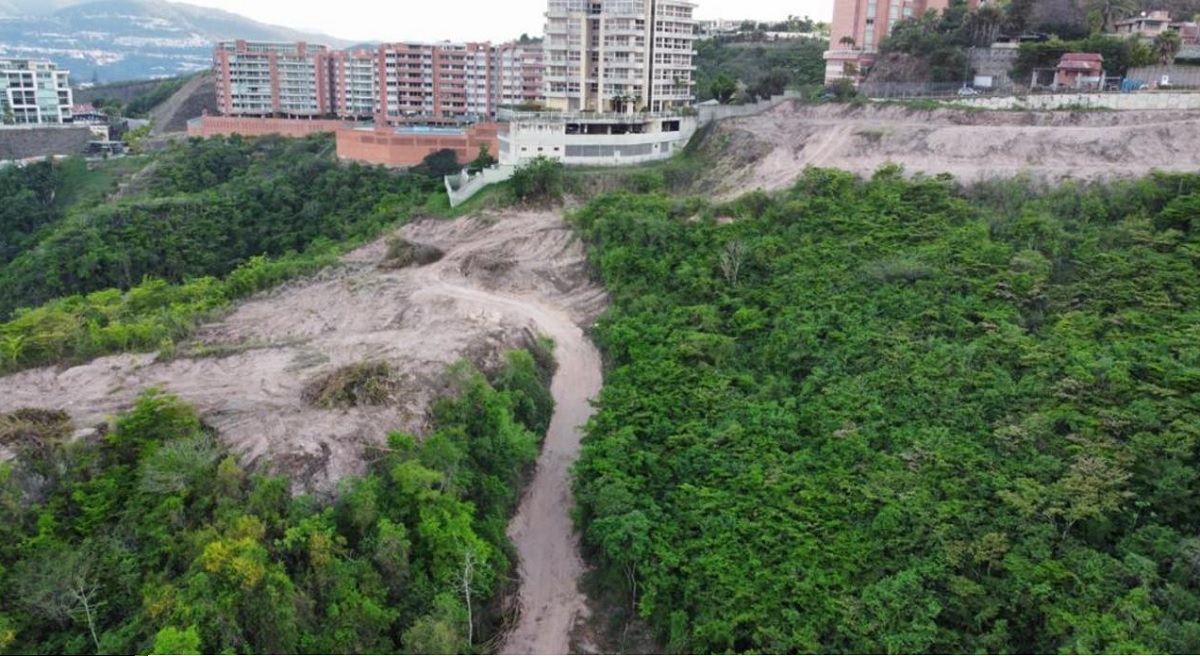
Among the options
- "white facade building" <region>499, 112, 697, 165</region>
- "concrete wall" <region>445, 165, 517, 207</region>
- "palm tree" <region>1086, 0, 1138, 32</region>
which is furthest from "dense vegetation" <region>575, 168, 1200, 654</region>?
"palm tree" <region>1086, 0, 1138, 32</region>

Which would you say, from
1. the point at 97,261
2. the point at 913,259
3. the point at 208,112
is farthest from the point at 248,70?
the point at 913,259

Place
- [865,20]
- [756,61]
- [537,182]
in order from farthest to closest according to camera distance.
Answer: [756,61]
[865,20]
[537,182]

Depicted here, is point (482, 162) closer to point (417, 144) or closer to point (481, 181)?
point (481, 181)

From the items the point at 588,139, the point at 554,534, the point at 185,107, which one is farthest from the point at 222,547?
the point at 185,107

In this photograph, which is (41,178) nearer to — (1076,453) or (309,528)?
(309,528)

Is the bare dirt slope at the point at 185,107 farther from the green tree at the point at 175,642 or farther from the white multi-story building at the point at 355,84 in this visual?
the green tree at the point at 175,642

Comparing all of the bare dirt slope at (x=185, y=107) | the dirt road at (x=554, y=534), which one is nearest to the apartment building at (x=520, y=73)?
the bare dirt slope at (x=185, y=107)

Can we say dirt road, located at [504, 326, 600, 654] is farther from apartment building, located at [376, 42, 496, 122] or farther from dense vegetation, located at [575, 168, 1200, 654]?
apartment building, located at [376, 42, 496, 122]
